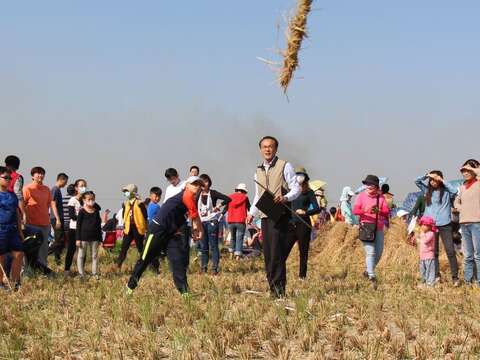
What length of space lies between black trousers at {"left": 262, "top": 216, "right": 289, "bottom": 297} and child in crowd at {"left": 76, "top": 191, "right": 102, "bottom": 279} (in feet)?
14.9

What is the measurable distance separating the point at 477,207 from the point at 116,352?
6754 millimetres

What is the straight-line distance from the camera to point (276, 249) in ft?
29.8

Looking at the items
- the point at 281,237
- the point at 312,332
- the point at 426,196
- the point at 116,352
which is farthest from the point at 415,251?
the point at 116,352

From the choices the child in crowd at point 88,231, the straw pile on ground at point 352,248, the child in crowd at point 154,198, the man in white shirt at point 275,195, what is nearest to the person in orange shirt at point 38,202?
the child in crowd at point 88,231

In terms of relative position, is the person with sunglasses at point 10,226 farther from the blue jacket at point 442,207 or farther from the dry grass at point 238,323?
the blue jacket at point 442,207

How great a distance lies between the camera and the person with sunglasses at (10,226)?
33.6 ft

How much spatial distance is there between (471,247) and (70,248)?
687 cm

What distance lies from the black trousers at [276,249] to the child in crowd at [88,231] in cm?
455

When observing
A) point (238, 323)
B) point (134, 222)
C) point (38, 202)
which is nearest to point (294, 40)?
point (238, 323)

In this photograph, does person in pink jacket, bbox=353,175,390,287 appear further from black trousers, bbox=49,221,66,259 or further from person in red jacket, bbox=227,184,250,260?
black trousers, bbox=49,221,66,259

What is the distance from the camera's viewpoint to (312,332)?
662 cm

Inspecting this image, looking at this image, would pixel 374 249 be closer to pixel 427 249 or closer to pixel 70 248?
pixel 427 249

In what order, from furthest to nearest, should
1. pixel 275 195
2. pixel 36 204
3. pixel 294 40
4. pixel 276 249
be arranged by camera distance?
1. pixel 36 204
2. pixel 276 249
3. pixel 275 195
4. pixel 294 40

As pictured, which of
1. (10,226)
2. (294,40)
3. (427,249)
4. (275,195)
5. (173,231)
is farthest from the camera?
(427,249)
